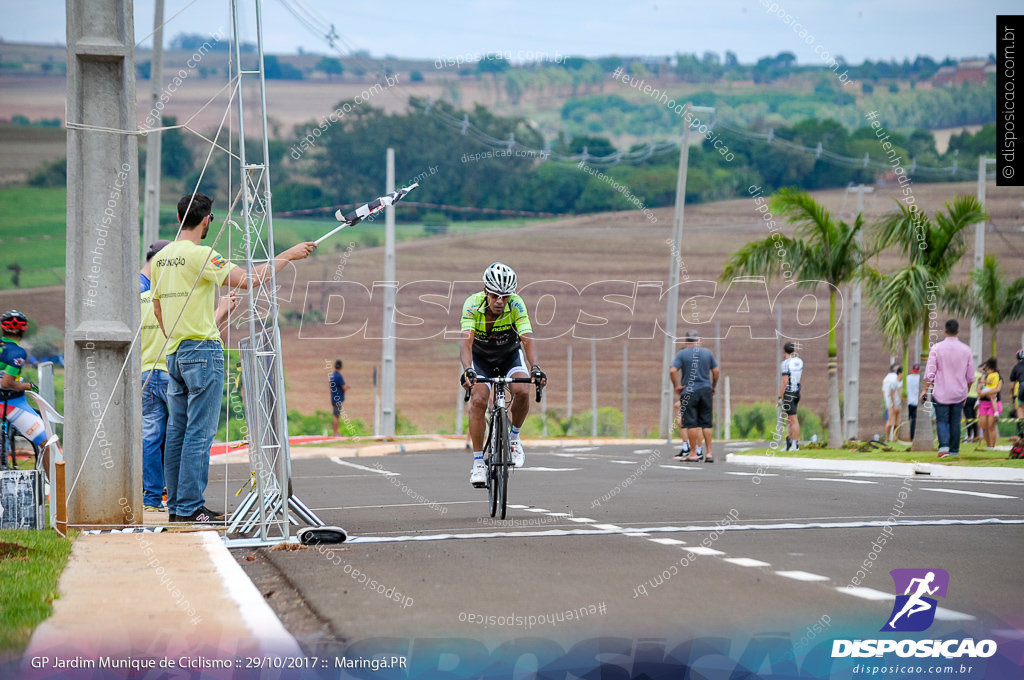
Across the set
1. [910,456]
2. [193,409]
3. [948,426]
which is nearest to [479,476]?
[193,409]

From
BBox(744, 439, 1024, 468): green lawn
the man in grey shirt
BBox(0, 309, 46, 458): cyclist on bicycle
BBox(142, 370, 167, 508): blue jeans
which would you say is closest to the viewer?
BBox(142, 370, 167, 508): blue jeans

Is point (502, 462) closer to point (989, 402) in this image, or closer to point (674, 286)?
point (989, 402)

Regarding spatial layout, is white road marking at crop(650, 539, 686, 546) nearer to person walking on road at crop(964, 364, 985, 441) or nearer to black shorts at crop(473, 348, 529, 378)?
black shorts at crop(473, 348, 529, 378)

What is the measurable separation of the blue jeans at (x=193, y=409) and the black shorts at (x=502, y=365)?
2514 millimetres

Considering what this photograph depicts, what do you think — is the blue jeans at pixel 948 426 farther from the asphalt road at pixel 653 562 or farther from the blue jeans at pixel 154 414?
the blue jeans at pixel 154 414

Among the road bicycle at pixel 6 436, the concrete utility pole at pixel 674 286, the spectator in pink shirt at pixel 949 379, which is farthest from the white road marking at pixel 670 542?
the concrete utility pole at pixel 674 286

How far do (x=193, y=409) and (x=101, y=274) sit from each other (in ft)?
4.60

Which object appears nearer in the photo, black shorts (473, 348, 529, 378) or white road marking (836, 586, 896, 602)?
white road marking (836, 586, 896, 602)

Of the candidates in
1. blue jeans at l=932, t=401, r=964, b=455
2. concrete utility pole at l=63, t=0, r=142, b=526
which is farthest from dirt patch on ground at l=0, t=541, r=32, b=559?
blue jeans at l=932, t=401, r=964, b=455

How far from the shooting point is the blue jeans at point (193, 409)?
1063 centimetres

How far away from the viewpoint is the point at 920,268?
2303cm

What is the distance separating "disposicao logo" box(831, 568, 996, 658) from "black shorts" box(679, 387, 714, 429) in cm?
1384

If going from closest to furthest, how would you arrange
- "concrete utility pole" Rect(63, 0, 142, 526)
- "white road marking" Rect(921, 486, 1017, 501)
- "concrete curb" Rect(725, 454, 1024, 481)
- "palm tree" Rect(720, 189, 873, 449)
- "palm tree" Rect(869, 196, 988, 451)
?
1. "concrete utility pole" Rect(63, 0, 142, 526)
2. "white road marking" Rect(921, 486, 1017, 501)
3. "concrete curb" Rect(725, 454, 1024, 481)
4. "palm tree" Rect(869, 196, 988, 451)
5. "palm tree" Rect(720, 189, 873, 449)

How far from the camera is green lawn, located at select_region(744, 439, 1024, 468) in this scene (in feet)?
60.0
